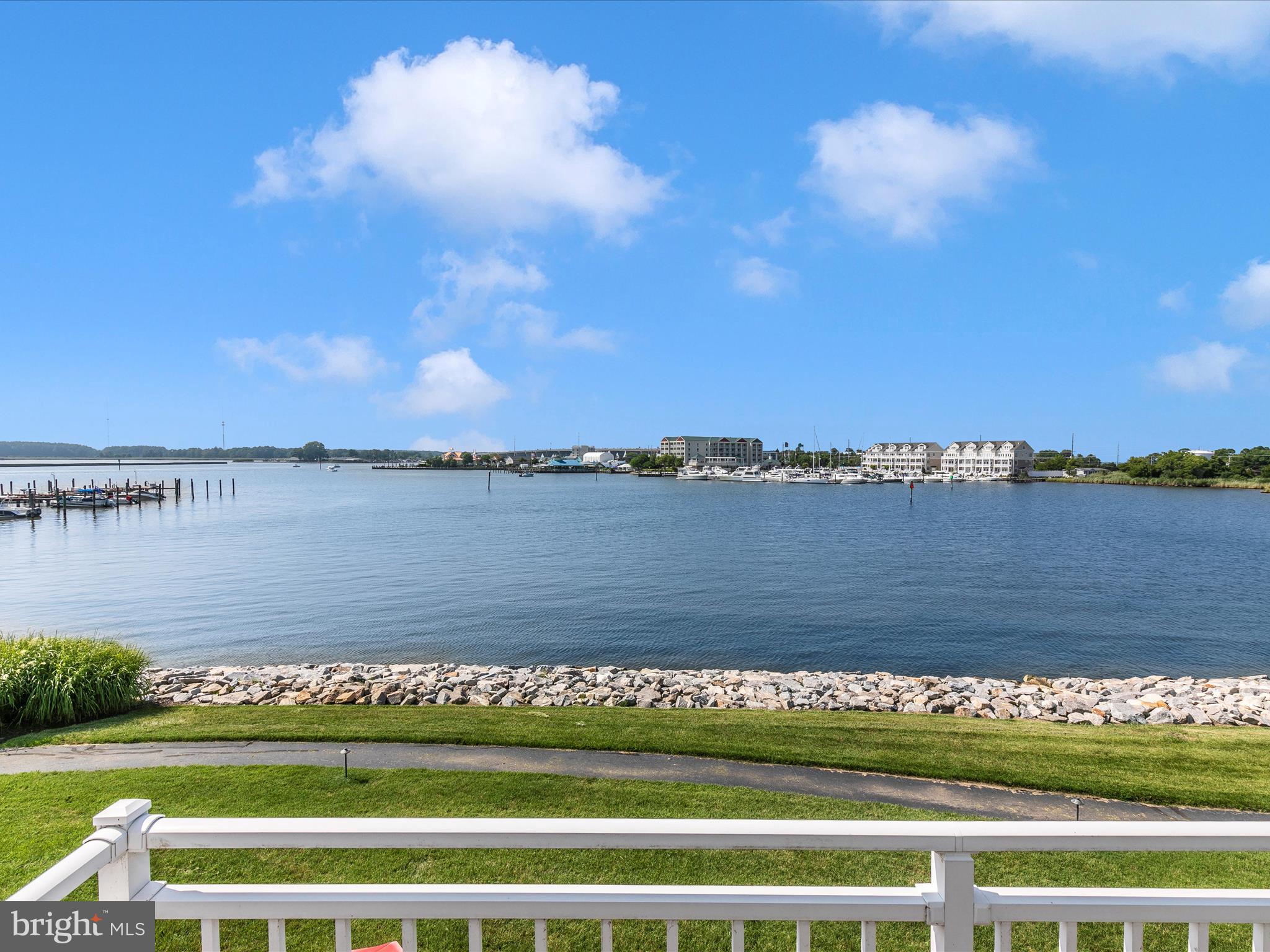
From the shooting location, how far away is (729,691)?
1296 cm

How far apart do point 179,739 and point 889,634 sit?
17525 mm

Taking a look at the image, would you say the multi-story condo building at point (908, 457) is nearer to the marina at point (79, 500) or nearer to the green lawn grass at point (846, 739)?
the marina at point (79, 500)

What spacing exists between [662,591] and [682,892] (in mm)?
24720

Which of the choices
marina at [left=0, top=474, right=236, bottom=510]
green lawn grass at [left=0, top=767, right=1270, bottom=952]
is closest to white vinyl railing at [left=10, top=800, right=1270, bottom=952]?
green lawn grass at [left=0, top=767, right=1270, bottom=952]

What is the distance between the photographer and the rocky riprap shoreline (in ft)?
39.1

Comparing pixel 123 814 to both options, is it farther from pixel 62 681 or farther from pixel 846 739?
pixel 62 681

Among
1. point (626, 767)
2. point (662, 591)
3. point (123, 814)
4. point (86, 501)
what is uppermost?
point (123, 814)

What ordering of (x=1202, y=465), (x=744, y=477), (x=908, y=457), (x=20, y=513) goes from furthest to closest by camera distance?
(x=908, y=457) → (x=744, y=477) → (x=1202, y=465) → (x=20, y=513)

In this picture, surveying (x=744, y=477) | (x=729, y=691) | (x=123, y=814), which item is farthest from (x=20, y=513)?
(x=744, y=477)

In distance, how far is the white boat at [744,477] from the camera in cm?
15162

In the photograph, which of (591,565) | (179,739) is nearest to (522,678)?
(179,739)

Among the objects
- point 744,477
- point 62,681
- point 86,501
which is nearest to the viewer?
point 62,681

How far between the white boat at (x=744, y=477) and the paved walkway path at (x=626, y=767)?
143228 mm

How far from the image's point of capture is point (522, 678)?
1388cm
